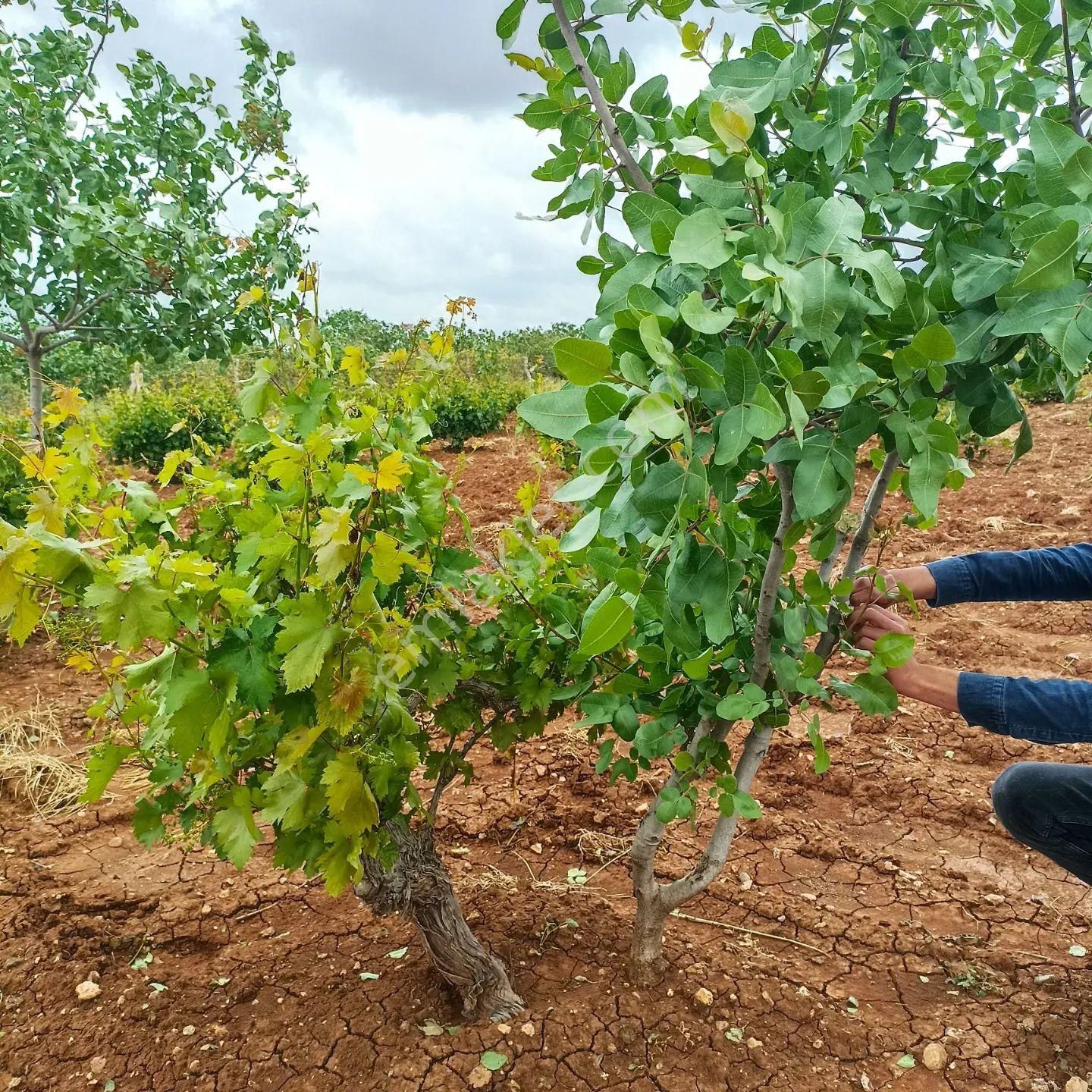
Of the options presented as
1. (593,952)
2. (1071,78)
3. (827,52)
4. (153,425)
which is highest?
(153,425)

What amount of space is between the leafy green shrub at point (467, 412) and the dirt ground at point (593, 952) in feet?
37.0

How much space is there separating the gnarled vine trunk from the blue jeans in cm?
142

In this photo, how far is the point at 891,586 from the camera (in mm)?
1825

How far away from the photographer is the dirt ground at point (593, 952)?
6.23 ft

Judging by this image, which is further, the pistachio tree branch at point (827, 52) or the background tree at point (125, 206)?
the background tree at point (125, 206)

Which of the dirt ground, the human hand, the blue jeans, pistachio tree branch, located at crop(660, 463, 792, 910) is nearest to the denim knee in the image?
the blue jeans

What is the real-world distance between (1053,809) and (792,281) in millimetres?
1937

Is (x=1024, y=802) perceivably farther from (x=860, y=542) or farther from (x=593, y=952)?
(x=593, y=952)

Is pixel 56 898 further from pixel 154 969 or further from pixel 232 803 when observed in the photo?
pixel 232 803

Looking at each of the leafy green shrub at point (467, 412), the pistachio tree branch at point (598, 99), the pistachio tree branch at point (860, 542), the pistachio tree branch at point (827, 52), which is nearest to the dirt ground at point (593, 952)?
the pistachio tree branch at point (860, 542)

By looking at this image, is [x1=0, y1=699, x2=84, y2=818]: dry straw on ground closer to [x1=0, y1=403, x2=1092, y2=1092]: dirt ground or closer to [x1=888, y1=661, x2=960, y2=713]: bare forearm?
[x1=0, y1=403, x2=1092, y2=1092]: dirt ground

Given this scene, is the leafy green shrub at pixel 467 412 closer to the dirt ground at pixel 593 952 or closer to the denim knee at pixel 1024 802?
the dirt ground at pixel 593 952

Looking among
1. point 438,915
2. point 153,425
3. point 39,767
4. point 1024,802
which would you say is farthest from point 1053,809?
point 153,425

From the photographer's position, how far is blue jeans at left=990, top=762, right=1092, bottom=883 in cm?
211
